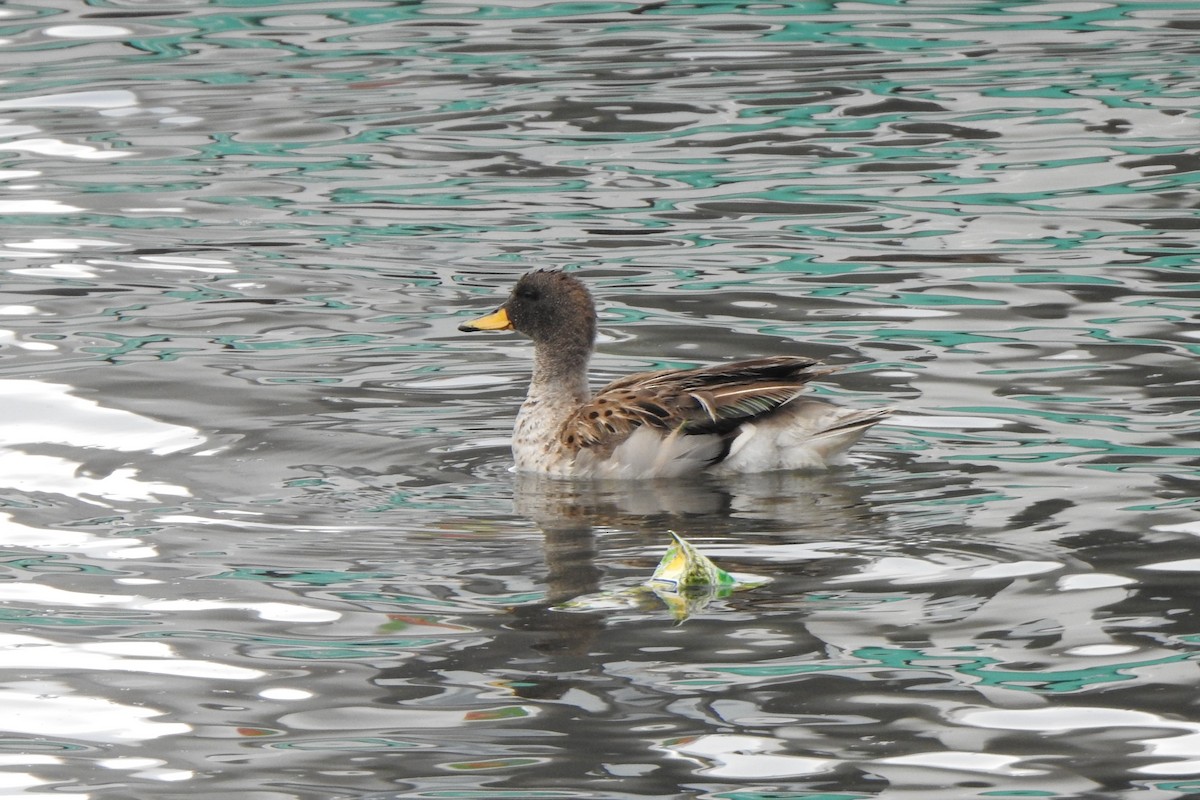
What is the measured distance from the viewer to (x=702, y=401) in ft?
27.8

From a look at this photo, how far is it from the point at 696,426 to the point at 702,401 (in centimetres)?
12

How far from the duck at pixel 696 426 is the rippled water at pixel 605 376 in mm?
137

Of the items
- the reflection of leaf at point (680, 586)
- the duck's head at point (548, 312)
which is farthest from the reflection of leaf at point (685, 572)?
the duck's head at point (548, 312)

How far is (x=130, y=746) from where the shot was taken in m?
5.68

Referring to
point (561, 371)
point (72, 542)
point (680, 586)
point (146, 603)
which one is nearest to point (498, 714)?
point (680, 586)

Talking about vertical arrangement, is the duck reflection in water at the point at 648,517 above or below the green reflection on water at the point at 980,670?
below

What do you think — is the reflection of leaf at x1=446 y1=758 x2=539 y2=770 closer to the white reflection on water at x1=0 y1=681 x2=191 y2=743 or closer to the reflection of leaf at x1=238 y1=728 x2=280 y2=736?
the reflection of leaf at x1=238 y1=728 x2=280 y2=736

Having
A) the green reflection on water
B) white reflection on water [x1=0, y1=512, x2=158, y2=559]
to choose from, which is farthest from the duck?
the green reflection on water

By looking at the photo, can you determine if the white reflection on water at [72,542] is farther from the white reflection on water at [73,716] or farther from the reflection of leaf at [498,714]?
the reflection of leaf at [498,714]

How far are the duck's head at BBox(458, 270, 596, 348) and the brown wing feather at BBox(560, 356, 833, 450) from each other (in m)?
0.63

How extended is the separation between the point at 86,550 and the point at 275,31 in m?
14.6

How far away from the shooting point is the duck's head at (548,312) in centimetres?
933

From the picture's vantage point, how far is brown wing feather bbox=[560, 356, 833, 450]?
8.48m

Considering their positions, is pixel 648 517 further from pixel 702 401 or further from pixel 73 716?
pixel 73 716
